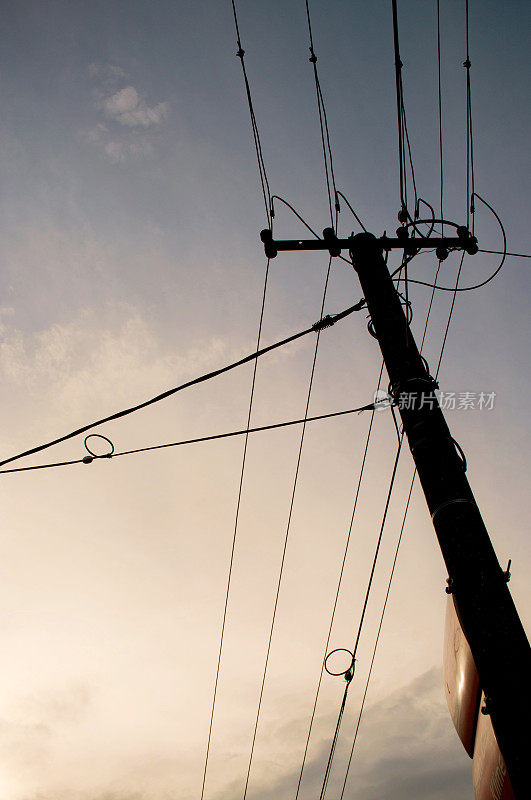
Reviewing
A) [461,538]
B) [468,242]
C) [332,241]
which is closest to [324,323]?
[332,241]

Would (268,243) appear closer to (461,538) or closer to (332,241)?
(332,241)

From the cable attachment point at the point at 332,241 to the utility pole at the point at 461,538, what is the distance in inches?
12.2

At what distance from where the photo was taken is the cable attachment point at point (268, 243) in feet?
17.2

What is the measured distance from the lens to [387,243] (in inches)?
195

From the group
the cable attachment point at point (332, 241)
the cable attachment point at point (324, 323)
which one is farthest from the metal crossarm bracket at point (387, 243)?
the cable attachment point at point (324, 323)

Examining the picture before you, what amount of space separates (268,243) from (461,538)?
3686 mm

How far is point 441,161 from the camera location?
606 centimetres

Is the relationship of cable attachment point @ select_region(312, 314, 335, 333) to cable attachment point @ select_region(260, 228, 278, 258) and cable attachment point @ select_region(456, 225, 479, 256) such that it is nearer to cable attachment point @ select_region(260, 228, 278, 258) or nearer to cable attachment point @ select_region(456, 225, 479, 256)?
cable attachment point @ select_region(260, 228, 278, 258)

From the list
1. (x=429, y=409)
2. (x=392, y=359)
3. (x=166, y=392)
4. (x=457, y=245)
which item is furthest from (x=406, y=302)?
(x=166, y=392)

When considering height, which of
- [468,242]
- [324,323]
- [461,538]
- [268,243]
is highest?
[268,243]

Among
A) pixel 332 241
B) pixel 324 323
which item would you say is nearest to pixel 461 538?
pixel 324 323

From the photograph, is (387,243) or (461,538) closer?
A: (461,538)

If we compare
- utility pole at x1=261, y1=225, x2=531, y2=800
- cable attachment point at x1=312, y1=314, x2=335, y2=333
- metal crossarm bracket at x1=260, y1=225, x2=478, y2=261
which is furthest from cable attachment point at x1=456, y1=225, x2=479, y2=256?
cable attachment point at x1=312, y1=314, x2=335, y2=333

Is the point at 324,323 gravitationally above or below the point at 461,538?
above
